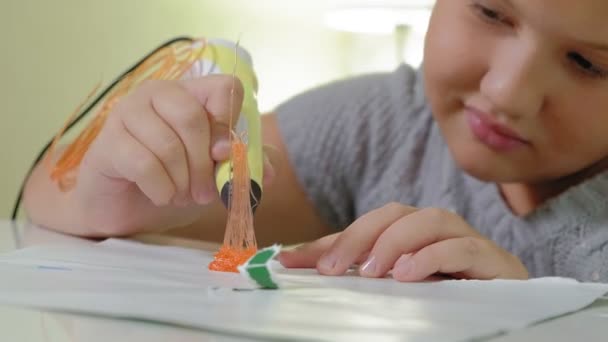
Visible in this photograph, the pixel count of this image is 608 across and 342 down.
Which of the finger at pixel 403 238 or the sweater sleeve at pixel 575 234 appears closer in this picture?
the finger at pixel 403 238

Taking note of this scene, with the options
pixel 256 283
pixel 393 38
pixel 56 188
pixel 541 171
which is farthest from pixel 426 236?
pixel 393 38

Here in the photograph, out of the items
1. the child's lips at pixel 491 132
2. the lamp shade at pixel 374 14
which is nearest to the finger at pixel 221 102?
the child's lips at pixel 491 132

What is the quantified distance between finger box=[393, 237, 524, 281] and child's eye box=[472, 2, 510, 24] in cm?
19

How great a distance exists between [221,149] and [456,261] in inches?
5.8

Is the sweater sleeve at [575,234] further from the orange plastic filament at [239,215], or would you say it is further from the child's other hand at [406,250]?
the orange plastic filament at [239,215]

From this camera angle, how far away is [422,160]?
81 cm

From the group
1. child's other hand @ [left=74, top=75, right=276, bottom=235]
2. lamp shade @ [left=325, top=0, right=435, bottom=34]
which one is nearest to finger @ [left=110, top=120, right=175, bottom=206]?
child's other hand @ [left=74, top=75, right=276, bottom=235]

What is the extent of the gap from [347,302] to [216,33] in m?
1.03

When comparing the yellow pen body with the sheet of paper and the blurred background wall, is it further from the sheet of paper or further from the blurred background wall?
the blurred background wall

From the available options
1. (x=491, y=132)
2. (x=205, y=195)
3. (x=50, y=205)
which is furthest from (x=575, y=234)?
(x=50, y=205)

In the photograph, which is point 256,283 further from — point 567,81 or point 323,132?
point 323,132

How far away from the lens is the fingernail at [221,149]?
0.44 m

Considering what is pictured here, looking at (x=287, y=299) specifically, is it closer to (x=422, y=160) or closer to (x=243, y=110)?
(x=243, y=110)

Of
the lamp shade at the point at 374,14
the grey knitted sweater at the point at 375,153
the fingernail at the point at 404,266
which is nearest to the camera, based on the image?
the fingernail at the point at 404,266
